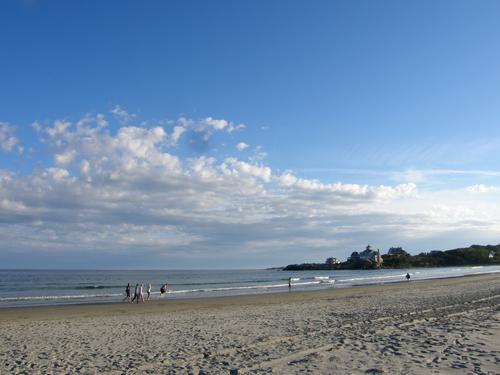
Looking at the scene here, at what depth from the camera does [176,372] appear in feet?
26.9

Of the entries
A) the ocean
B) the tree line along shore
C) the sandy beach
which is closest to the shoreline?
the ocean

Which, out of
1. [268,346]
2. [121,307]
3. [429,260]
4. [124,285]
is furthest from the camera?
[429,260]

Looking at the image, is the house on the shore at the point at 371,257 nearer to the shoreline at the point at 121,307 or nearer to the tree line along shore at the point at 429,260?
the tree line along shore at the point at 429,260

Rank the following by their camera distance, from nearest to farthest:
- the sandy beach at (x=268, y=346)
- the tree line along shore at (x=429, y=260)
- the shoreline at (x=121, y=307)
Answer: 1. the sandy beach at (x=268, y=346)
2. the shoreline at (x=121, y=307)
3. the tree line along shore at (x=429, y=260)

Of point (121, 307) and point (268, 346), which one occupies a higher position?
point (268, 346)

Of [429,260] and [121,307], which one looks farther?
[429,260]

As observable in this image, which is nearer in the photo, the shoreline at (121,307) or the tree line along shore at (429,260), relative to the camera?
the shoreline at (121,307)

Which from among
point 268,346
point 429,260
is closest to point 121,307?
point 268,346

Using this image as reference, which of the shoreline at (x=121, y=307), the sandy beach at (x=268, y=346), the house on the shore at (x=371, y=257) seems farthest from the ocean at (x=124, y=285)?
the house on the shore at (x=371, y=257)

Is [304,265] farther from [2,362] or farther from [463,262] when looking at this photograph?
[2,362]

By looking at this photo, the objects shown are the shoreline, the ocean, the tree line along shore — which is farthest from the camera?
the tree line along shore

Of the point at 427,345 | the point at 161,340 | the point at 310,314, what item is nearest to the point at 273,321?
the point at 310,314

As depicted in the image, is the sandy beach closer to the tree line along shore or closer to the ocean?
the ocean

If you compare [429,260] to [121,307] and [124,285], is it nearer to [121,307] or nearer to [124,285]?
[124,285]
